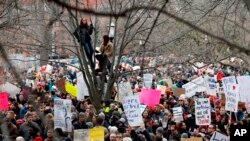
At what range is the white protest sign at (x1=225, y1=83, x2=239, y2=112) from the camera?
1290 cm

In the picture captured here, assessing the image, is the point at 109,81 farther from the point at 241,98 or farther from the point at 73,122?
the point at 73,122

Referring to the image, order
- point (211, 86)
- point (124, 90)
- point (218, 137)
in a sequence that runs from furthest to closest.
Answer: point (124, 90) → point (211, 86) → point (218, 137)

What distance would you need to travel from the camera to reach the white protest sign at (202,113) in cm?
1322

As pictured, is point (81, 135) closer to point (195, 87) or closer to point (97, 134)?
point (97, 134)

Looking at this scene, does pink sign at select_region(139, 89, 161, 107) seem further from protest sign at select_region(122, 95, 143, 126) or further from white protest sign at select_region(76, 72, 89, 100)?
protest sign at select_region(122, 95, 143, 126)

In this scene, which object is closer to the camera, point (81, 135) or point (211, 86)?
point (81, 135)

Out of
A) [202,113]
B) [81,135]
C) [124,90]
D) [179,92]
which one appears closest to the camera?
[81,135]

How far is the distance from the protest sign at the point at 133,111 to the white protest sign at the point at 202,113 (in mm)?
1435

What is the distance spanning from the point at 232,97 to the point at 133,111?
2.05 m

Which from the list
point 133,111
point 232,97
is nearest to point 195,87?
point 232,97

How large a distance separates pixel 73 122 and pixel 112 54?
12.1ft

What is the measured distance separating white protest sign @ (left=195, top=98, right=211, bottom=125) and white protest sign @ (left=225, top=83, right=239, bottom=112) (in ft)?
1.41

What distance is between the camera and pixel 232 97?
13.1 m

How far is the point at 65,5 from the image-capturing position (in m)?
2.25
